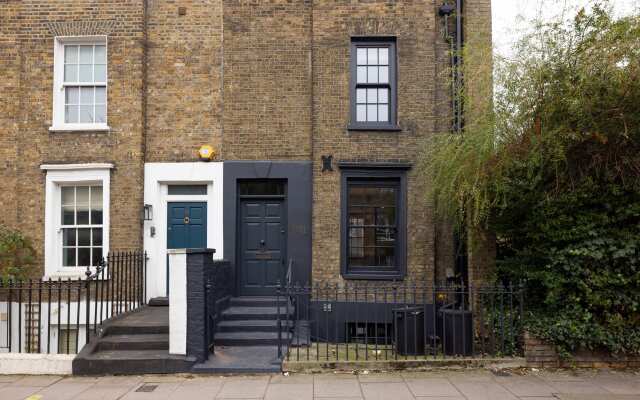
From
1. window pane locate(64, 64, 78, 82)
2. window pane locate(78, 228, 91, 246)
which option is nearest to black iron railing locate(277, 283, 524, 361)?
window pane locate(78, 228, 91, 246)

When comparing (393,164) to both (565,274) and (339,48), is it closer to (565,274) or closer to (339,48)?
(339,48)

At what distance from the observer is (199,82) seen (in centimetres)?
1041

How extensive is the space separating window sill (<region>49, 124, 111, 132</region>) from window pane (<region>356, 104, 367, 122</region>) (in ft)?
17.6

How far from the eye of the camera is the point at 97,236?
10.3 metres

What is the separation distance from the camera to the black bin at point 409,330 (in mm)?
7785

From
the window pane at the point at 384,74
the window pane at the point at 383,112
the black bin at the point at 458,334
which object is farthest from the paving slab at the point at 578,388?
the window pane at the point at 384,74

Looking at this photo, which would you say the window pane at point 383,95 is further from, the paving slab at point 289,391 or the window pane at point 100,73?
the paving slab at point 289,391

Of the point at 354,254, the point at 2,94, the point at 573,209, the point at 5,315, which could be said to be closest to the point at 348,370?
the point at 354,254

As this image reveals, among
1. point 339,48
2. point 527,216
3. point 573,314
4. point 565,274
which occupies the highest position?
point 339,48

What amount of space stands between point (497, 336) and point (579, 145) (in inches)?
130

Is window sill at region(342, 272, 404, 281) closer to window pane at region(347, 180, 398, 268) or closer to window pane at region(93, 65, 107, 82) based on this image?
window pane at region(347, 180, 398, 268)

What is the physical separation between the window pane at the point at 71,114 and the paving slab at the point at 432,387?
28.8 feet

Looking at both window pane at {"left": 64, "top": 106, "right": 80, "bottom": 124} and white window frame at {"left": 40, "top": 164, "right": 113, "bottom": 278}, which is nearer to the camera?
white window frame at {"left": 40, "top": 164, "right": 113, "bottom": 278}

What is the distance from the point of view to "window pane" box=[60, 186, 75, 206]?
10414mm
